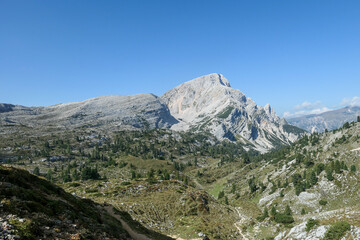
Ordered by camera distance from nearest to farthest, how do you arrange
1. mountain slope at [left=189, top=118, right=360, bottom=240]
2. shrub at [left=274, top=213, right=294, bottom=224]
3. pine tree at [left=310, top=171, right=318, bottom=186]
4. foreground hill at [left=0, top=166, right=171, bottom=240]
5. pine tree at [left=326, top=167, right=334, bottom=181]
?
foreground hill at [left=0, top=166, right=171, bottom=240], mountain slope at [left=189, top=118, right=360, bottom=240], shrub at [left=274, top=213, right=294, bottom=224], pine tree at [left=326, top=167, right=334, bottom=181], pine tree at [left=310, top=171, right=318, bottom=186]

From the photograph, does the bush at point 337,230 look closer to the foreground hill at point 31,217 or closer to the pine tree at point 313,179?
the foreground hill at point 31,217

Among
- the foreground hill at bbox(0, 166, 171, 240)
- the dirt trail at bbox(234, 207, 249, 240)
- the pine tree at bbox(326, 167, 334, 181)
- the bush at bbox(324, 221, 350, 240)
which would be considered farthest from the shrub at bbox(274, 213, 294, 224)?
the foreground hill at bbox(0, 166, 171, 240)

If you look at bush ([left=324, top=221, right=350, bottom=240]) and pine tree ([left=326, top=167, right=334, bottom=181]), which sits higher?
bush ([left=324, top=221, right=350, bottom=240])

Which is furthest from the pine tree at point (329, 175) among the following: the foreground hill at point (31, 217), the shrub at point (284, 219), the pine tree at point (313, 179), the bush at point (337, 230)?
the foreground hill at point (31, 217)

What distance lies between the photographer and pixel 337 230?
120 ft

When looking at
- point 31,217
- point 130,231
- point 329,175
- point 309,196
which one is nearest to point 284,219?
point 309,196

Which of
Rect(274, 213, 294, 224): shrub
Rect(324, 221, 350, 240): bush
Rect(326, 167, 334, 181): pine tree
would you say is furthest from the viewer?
Rect(326, 167, 334, 181): pine tree

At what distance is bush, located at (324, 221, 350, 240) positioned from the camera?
35966mm

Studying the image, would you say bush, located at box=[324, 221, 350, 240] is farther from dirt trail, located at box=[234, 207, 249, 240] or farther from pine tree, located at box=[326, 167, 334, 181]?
pine tree, located at box=[326, 167, 334, 181]

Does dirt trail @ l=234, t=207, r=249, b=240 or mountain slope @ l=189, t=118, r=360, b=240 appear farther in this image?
dirt trail @ l=234, t=207, r=249, b=240

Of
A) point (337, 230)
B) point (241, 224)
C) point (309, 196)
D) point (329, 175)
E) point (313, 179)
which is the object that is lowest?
point (241, 224)

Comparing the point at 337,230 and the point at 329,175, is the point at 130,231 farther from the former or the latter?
the point at 329,175

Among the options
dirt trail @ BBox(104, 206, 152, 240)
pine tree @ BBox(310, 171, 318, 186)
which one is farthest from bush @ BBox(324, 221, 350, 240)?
pine tree @ BBox(310, 171, 318, 186)

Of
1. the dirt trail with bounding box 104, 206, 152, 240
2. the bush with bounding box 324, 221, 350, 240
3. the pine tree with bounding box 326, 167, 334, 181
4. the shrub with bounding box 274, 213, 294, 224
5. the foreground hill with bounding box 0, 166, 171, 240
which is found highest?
the foreground hill with bounding box 0, 166, 171, 240
